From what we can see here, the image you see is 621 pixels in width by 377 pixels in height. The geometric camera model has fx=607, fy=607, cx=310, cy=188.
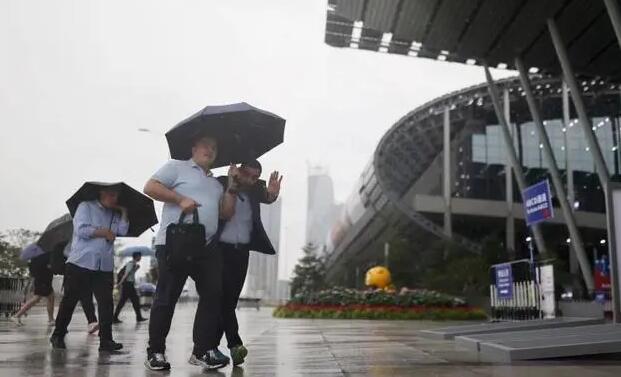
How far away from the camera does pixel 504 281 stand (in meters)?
13.4

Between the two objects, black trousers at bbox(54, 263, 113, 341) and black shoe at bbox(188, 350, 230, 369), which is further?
black trousers at bbox(54, 263, 113, 341)

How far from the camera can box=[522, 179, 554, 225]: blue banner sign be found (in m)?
15.2

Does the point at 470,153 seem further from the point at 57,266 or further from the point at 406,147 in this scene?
the point at 57,266

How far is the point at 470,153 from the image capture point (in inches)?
2430

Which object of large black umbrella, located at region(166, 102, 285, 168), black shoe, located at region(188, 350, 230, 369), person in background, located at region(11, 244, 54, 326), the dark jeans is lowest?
black shoe, located at region(188, 350, 230, 369)

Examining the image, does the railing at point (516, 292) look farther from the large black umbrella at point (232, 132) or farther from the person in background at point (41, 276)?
the person in background at point (41, 276)

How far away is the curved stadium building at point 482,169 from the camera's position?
53.7m

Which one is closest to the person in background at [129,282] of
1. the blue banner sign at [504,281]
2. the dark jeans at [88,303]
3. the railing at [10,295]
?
the railing at [10,295]

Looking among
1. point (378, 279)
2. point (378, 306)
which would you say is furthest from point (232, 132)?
point (378, 279)

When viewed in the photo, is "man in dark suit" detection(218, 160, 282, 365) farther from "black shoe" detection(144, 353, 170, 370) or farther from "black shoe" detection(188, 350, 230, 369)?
"black shoe" detection(144, 353, 170, 370)

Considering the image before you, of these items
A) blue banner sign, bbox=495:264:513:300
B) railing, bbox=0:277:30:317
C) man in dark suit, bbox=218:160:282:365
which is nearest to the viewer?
man in dark suit, bbox=218:160:282:365

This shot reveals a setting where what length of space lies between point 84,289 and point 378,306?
13.7 meters

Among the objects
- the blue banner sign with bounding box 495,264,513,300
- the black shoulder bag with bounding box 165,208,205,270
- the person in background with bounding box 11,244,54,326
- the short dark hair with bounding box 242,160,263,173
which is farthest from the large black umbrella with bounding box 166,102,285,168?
the blue banner sign with bounding box 495,264,513,300

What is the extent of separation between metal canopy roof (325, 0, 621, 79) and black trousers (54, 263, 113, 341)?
20096mm
